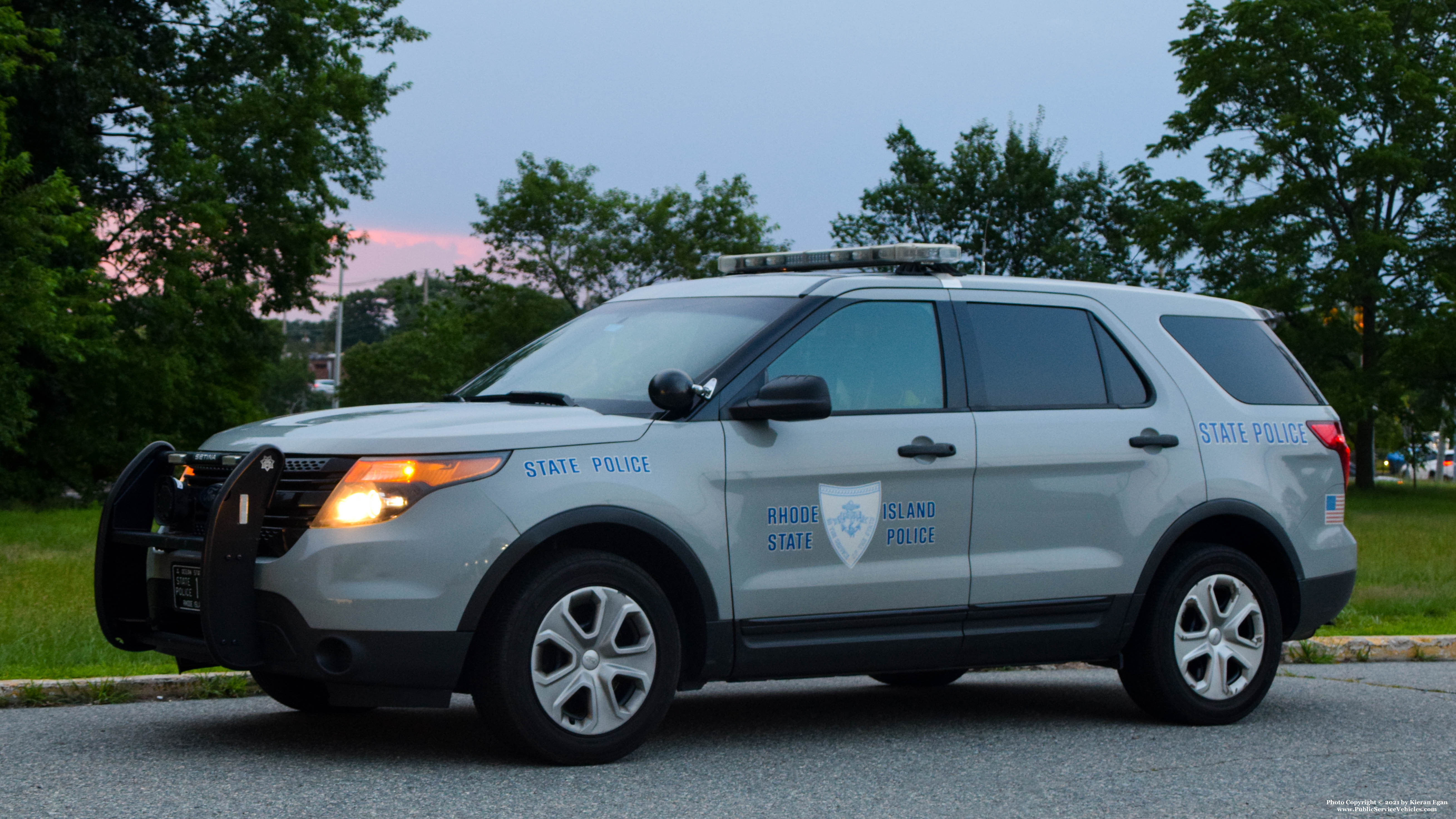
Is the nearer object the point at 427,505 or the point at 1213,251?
the point at 427,505

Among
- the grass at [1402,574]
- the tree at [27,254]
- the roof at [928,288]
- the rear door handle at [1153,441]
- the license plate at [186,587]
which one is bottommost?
the grass at [1402,574]

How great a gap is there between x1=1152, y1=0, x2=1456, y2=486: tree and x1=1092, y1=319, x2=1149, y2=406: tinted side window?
3366 cm

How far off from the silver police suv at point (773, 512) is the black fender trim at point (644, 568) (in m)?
0.01

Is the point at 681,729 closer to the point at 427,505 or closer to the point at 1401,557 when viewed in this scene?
the point at 427,505

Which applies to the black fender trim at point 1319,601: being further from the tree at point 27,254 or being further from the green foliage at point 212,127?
the green foliage at point 212,127

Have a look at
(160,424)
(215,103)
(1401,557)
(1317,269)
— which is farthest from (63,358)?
(1317,269)

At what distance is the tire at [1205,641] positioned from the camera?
704 centimetres

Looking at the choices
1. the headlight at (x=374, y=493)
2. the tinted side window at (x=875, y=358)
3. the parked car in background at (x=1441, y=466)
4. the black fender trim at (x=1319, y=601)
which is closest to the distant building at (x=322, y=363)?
the parked car in background at (x=1441, y=466)

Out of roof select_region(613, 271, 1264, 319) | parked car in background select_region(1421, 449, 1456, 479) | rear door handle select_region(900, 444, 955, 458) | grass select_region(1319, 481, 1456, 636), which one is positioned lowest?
parked car in background select_region(1421, 449, 1456, 479)

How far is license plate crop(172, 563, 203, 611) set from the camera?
560 cm

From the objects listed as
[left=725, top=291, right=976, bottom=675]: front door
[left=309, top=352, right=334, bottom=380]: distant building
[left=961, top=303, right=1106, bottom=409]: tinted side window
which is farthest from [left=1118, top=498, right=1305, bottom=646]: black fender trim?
[left=309, top=352, right=334, bottom=380]: distant building

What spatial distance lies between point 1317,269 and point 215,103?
26.9m

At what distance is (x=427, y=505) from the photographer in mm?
5426

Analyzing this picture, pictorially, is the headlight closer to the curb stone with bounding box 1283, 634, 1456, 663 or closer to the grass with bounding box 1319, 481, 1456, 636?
the grass with bounding box 1319, 481, 1456, 636
